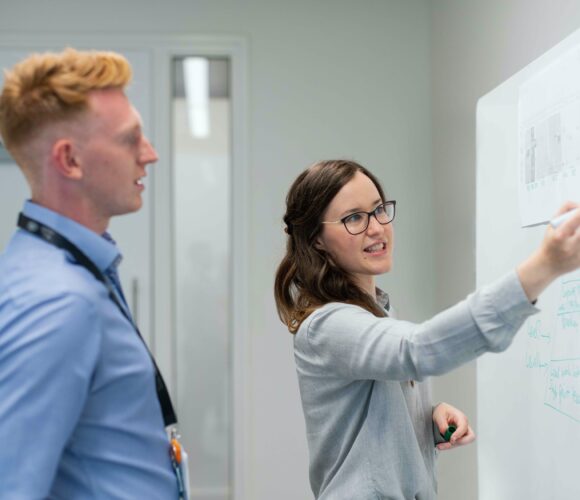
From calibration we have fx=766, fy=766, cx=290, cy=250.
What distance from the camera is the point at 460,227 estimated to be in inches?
113

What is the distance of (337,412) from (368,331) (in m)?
0.23

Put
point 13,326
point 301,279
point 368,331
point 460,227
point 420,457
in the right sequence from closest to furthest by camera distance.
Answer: point 13,326
point 368,331
point 420,457
point 301,279
point 460,227

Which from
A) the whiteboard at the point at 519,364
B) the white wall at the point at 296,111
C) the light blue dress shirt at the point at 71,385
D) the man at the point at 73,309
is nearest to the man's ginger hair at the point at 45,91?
the man at the point at 73,309

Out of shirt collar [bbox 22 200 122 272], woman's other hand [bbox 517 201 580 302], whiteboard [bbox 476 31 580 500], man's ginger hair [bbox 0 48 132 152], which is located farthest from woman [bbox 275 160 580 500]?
man's ginger hair [bbox 0 48 132 152]

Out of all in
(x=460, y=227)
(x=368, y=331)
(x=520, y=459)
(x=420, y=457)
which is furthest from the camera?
(x=460, y=227)

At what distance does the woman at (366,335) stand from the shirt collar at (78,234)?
42 centimetres

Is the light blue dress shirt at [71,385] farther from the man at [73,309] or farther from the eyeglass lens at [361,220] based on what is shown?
the eyeglass lens at [361,220]

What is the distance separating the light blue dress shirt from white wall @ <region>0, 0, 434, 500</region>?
2133mm

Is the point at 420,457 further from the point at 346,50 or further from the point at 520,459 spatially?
the point at 346,50

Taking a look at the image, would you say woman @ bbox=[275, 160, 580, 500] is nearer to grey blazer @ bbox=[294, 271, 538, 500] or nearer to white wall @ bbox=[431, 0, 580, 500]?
grey blazer @ bbox=[294, 271, 538, 500]

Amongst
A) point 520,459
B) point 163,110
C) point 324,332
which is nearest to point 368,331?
point 324,332

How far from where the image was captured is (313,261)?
150cm

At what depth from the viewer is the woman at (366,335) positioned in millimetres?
1034

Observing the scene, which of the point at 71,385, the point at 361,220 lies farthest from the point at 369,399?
the point at 71,385
